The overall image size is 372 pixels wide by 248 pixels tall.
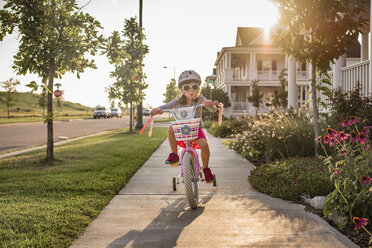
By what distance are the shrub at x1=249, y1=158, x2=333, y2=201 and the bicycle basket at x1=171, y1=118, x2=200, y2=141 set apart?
1.68m

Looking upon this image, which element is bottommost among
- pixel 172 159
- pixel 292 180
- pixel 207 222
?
pixel 207 222

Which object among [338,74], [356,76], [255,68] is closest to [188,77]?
[356,76]

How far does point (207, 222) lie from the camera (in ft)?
13.1

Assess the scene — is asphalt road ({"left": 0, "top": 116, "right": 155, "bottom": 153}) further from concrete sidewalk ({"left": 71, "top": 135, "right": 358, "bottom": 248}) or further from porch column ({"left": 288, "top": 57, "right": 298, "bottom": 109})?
porch column ({"left": 288, "top": 57, "right": 298, "bottom": 109})

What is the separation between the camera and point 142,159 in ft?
29.6

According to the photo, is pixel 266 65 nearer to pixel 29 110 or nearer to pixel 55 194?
pixel 55 194

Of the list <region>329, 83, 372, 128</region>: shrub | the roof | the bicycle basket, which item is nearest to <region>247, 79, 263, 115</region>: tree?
the roof

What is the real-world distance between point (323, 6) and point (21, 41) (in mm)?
6455

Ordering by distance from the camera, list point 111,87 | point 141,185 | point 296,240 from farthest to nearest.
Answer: point 111,87 → point 141,185 → point 296,240

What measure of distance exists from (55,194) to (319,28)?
5.77 meters

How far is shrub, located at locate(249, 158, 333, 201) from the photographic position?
16.1 ft

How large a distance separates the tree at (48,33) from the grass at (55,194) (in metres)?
1.54

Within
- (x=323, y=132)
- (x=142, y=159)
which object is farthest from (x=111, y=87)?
(x=323, y=132)

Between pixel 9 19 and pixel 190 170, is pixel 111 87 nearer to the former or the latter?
pixel 9 19
